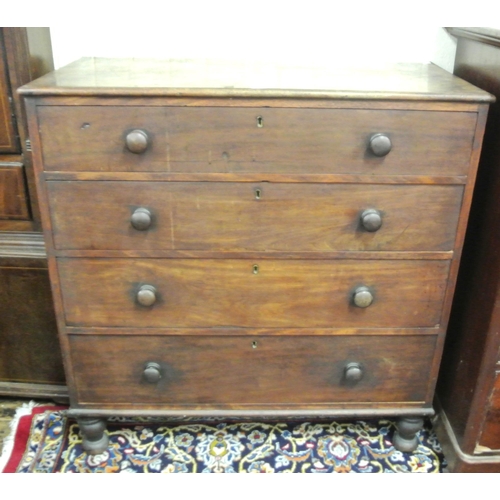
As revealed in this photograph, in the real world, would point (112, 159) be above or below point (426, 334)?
above

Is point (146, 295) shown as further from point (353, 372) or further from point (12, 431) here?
point (12, 431)

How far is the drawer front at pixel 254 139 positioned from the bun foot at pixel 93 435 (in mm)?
755

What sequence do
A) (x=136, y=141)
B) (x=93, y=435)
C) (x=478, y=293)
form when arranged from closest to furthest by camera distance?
(x=136, y=141) → (x=478, y=293) → (x=93, y=435)

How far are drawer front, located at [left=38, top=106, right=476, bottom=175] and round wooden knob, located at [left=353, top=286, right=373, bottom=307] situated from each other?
303 mm

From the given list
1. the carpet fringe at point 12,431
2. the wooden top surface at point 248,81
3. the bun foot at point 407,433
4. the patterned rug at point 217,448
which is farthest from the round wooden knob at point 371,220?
the carpet fringe at point 12,431

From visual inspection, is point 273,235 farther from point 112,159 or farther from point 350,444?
point 350,444

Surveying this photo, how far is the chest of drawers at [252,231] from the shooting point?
1.15 meters

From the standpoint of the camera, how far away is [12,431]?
5.31 feet

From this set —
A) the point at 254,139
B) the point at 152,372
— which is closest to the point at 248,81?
the point at 254,139

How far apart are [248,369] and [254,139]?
0.64 m

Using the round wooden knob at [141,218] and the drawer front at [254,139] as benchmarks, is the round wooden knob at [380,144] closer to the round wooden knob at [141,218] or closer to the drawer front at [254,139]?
the drawer front at [254,139]

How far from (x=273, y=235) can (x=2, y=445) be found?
1067mm
